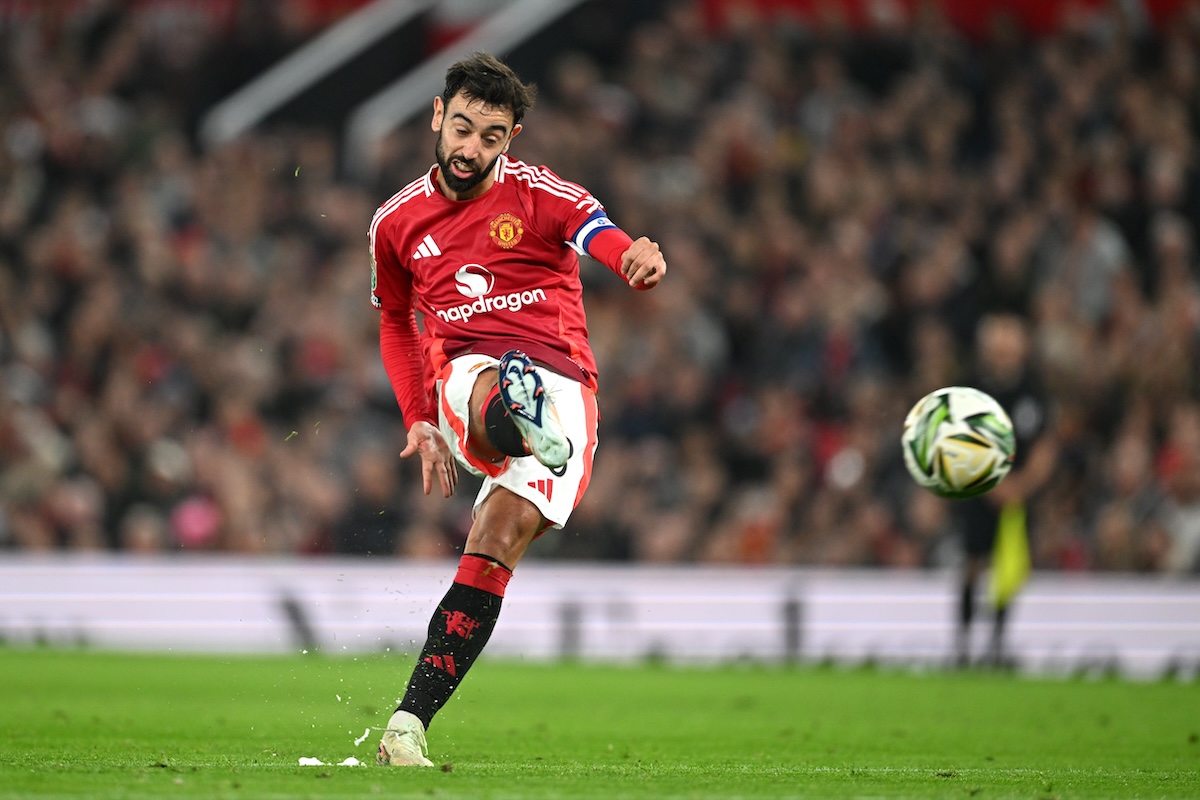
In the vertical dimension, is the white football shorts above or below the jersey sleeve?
below

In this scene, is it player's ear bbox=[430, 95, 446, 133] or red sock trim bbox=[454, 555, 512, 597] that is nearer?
red sock trim bbox=[454, 555, 512, 597]

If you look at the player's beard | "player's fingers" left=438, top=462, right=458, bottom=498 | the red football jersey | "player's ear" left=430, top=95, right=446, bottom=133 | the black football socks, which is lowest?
the black football socks

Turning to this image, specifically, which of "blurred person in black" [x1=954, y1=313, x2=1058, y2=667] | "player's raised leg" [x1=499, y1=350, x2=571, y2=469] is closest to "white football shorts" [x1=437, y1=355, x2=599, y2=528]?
"player's raised leg" [x1=499, y1=350, x2=571, y2=469]

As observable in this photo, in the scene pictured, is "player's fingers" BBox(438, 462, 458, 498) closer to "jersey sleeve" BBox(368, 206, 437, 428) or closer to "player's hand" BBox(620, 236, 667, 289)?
"jersey sleeve" BBox(368, 206, 437, 428)

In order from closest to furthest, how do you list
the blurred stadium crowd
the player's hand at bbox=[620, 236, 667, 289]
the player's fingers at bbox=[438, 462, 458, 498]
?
the player's hand at bbox=[620, 236, 667, 289] → the player's fingers at bbox=[438, 462, 458, 498] → the blurred stadium crowd

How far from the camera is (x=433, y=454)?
617cm

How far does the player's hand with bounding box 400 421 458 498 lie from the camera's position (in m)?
6.16

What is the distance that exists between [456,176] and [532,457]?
3.42 ft

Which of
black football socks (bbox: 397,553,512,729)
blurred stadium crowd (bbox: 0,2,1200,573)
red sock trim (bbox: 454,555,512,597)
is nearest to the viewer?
black football socks (bbox: 397,553,512,729)

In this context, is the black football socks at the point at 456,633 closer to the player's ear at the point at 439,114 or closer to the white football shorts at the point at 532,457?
the white football shorts at the point at 532,457

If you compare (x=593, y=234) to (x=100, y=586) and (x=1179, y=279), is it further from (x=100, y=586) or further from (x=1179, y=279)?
(x=1179, y=279)

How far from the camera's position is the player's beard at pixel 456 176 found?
5.97 metres

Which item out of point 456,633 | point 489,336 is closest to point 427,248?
point 489,336

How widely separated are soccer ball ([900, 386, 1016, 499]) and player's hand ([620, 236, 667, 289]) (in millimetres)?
2495
